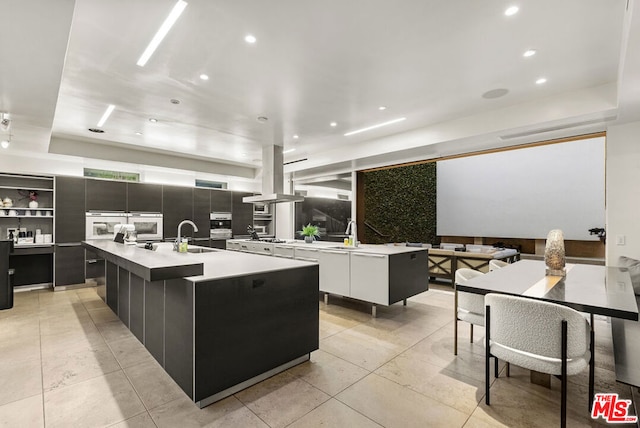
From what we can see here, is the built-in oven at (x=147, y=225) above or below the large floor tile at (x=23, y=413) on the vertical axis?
above

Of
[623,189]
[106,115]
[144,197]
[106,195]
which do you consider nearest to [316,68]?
[106,115]

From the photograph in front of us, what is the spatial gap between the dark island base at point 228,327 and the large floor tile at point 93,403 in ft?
0.97

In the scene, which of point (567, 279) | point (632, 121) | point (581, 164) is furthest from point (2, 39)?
point (581, 164)

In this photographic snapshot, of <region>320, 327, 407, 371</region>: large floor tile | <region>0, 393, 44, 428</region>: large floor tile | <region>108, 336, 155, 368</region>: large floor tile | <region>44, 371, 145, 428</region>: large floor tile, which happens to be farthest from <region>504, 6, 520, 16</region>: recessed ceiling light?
<region>0, 393, 44, 428</region>: large floor tile

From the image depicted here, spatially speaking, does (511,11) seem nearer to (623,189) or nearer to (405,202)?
(623,189)

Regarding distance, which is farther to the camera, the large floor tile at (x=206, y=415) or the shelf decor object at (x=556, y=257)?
the shelf decor object at (x=556, y=257)

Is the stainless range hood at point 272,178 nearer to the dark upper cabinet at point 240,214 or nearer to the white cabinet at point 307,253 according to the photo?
the white cabinet at point 307,253

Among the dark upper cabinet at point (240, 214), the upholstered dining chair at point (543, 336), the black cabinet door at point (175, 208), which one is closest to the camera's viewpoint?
the upholstered dining chair at point (543, 336)

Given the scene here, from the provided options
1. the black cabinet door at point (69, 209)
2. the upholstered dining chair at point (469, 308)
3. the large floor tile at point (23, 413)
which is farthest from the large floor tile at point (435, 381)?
the black cabinet door at point (69, 209)

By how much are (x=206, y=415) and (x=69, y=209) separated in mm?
5644

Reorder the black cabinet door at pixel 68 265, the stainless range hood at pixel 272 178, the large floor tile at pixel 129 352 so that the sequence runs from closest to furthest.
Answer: the large floor tile at pixel 129 352 → the black cabinet door at pixel 68 265 → the stainless range hood at pixel 272 178

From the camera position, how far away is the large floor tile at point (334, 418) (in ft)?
6.16

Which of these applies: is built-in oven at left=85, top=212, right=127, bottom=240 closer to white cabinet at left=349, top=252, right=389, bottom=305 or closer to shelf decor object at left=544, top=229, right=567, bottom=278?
white cabinet at left=349, top=252, right=389, bottom=305

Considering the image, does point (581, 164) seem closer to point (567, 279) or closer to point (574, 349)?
point (567, 279)
